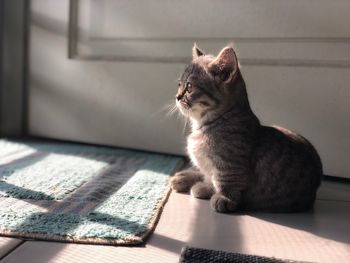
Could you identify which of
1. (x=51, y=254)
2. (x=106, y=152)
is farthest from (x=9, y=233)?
(x=106, y=152)

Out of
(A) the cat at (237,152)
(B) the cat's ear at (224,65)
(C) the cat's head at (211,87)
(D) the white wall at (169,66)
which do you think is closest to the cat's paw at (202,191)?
(A) the cat at (237,152)

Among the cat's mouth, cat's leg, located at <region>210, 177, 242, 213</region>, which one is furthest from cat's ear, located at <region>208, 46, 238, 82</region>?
cat's leg, located at <region>210, 177, 242, 213</region>

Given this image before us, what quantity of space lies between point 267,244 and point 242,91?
47cm

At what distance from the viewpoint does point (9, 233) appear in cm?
79

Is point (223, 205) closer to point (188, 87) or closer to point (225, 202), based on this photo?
point (225, 202)

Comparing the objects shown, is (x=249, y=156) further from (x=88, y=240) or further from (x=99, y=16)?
(x=99, y=16)

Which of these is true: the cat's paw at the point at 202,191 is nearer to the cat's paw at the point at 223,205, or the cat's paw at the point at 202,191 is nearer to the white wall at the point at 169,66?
the cat's paw at the point at 223,205

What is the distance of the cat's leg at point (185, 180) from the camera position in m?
1.19

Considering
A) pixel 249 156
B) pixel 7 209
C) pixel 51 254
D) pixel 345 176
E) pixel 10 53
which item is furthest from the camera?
pixel 10 53

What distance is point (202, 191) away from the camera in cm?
115

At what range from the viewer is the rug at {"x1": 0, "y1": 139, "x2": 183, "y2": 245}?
82 cm

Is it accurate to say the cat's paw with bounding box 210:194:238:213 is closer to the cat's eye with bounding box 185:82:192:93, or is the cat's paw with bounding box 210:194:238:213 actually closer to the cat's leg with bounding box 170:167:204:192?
the cat's leg with bounding box 170:167:204:192

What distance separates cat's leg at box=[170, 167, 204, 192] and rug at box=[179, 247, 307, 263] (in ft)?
1.43

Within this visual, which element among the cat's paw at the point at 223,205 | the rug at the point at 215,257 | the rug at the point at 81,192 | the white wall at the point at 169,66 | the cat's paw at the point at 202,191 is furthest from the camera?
the white wall at the point at 169,66
